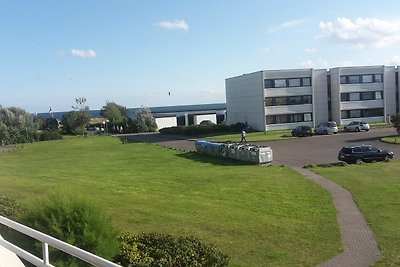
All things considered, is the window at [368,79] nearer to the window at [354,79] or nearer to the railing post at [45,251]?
the window at [354,79]

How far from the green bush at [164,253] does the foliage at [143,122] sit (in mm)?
77864

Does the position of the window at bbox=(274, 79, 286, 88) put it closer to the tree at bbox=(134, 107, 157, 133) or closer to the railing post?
the tree at bbox=(134, 107, 157, 133)

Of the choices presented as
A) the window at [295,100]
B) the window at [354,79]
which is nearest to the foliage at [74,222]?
the window at [295,100]

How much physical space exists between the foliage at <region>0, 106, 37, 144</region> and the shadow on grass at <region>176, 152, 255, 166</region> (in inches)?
1636

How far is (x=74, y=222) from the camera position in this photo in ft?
25.0

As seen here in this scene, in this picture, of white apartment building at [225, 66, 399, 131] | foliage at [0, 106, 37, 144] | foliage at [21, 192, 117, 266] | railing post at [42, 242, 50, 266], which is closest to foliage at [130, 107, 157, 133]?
foliage at [0, 106, 37, 144]

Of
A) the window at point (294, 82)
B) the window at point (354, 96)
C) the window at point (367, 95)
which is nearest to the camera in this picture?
the window at point (294, 82)

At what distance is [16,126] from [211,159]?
4938 cm

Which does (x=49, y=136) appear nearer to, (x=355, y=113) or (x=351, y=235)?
(x=355, y=113)

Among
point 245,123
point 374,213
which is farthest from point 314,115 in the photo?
point 374,213

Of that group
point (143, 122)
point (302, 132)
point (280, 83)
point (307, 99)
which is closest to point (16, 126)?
point (143, 122)

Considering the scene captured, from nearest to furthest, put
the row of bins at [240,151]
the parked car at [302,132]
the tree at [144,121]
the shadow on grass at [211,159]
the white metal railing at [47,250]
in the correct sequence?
the white metal railing at [47,250]
the row of bins at [240,151]
the shadow on grass at [211,159]
the parked car at [302,132]
the tree at [144,121]

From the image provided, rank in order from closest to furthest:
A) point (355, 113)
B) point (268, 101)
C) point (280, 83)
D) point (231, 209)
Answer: point (231, 209) < point (268, 101) < point (280, 83) < point (355, 113)

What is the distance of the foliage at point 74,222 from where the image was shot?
7.48 m
